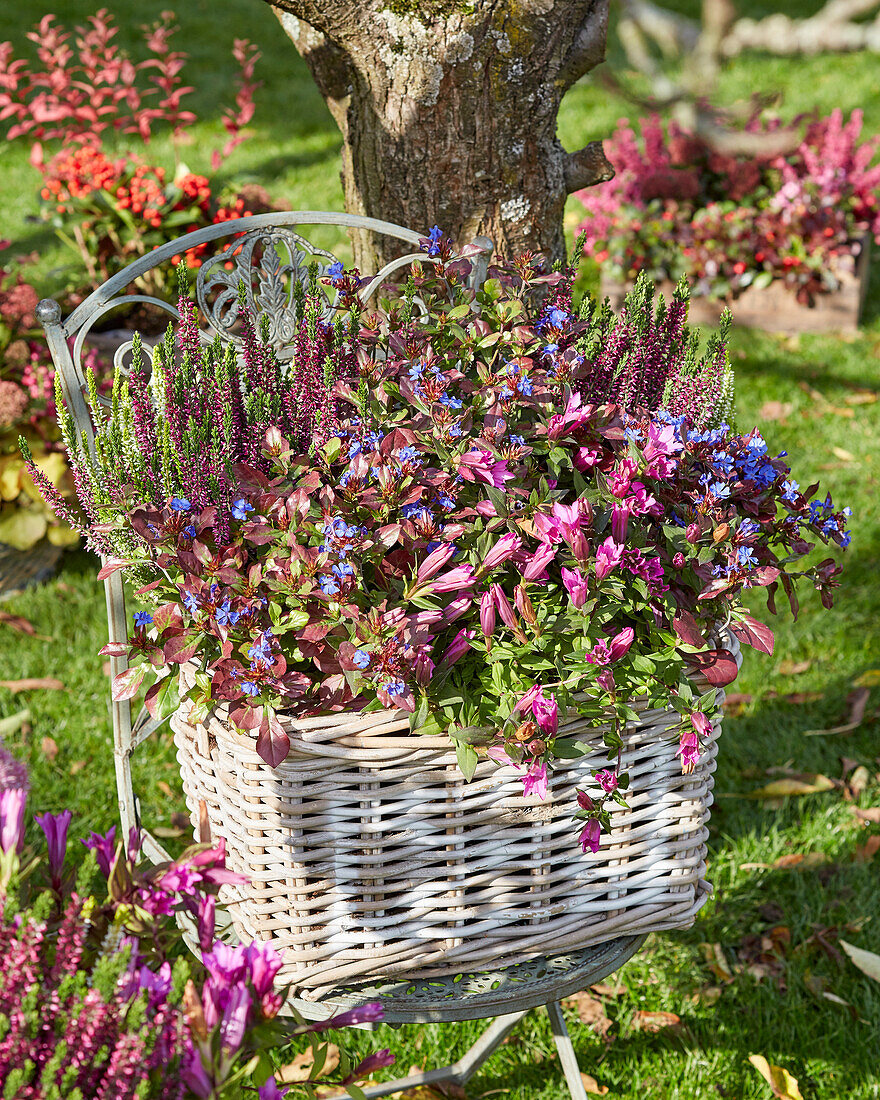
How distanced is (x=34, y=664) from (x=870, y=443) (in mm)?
3181

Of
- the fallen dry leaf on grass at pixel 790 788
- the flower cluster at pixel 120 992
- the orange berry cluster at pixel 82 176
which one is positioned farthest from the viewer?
the orange berry cluster at pixel 82 176

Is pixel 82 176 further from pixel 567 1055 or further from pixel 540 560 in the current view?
pixel 567 1055

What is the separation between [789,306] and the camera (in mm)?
4785

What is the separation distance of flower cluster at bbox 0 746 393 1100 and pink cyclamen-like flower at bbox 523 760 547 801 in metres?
0.33

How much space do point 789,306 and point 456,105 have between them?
11.4ft

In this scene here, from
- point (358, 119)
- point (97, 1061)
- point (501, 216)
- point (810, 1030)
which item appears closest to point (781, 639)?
point (810, 1030)

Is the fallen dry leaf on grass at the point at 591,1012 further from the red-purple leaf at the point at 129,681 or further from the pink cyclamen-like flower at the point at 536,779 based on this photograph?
the red-purple leaf at the point at 129,681

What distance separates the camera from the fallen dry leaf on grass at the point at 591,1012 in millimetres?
2031

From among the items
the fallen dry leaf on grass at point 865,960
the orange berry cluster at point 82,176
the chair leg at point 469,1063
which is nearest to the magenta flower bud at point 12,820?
the chair leg at point 469,1063

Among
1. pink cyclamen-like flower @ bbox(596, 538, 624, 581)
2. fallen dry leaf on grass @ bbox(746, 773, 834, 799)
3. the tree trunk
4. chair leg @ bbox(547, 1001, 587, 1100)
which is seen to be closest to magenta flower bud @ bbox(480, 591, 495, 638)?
pink cyclamen-like flower @ bbox(596, 538, 624, 581)

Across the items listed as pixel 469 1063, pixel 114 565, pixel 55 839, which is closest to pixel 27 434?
pixel 114 565

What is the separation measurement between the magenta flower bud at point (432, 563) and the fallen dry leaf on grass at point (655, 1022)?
1.34 metres

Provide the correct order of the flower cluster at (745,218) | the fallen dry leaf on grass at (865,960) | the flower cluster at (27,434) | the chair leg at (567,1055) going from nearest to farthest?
the chair leg at (567,1055), the fallen dry leaf on grass at (865,960), the flower cluster at (27,434), the flower cluster at (745,218)

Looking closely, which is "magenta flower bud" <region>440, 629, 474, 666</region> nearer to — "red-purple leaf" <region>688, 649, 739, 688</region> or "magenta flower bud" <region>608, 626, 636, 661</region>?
"magenta flower bud" <region>608, 626, 636, 661</region>
